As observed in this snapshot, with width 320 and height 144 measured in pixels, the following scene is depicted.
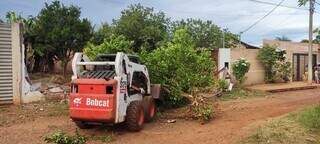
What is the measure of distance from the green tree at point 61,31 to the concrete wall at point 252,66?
8.26 metres

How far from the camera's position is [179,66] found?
15.7m

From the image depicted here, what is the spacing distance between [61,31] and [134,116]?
11.5 meters

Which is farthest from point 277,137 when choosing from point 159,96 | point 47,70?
point 47,70

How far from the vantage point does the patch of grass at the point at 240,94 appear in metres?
20.8

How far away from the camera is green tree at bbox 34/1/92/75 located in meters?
23.0

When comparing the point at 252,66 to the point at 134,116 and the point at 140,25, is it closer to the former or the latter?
the point at 140,25

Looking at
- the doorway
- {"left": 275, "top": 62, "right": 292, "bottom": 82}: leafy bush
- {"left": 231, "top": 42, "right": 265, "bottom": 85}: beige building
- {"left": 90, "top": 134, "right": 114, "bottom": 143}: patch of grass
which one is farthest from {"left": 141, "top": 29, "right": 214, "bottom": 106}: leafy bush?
the doorway

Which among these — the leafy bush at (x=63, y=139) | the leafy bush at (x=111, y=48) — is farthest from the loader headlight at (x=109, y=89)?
the leafy bush at (x=111, y=48)

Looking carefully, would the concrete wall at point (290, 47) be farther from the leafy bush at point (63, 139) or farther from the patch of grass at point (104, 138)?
the leafy bush at point (63, 139)

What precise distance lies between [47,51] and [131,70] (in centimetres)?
1146

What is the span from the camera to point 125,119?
12.5m

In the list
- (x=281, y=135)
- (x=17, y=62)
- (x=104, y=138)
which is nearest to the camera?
(x=281, y=135)

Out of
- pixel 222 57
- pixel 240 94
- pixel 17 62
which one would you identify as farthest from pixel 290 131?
pixel 222 57

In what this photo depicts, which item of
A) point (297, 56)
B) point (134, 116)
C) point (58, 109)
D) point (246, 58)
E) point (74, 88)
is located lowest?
point (58, 109)
